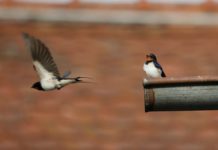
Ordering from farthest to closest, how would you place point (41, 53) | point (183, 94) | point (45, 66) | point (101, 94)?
point (101, 94) → point (45, 66) → point (41, 53) → point (183, 94)

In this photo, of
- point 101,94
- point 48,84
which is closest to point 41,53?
point 48,84

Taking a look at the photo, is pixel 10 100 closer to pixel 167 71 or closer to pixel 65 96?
pixel 65 96

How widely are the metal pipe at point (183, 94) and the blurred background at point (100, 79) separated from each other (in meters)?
4.86

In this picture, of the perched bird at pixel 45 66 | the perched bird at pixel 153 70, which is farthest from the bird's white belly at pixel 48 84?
the perched bird at pixel 153 70

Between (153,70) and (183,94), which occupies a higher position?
(153,70)

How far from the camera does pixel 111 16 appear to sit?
866 cm

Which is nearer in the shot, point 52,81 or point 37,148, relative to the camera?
point 52,81

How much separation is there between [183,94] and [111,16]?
16.3 feet

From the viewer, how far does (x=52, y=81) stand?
5617 mm

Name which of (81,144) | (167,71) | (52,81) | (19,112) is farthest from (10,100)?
(52,81)

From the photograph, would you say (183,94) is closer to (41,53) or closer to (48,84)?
(41,53)

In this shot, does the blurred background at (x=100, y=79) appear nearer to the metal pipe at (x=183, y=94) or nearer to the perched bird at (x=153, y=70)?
the perched bird at (x=153, y=70)

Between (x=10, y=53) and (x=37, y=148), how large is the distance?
82 centimetres

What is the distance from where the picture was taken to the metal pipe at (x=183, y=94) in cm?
371
